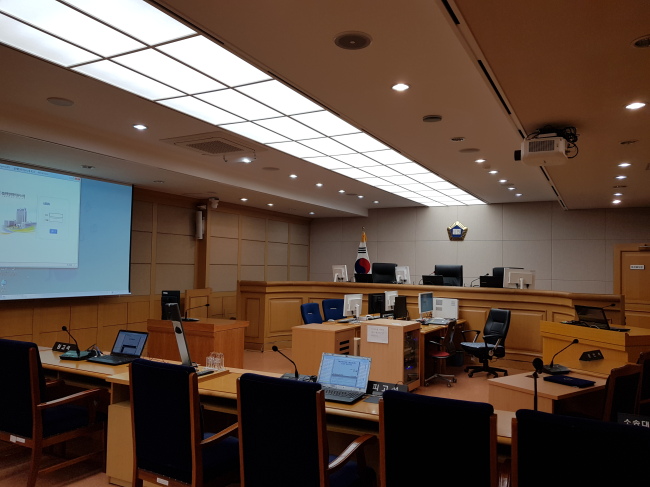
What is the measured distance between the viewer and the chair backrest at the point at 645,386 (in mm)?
3482

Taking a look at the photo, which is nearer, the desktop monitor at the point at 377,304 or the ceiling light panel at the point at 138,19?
the ceiling light panel at the point at 138,19

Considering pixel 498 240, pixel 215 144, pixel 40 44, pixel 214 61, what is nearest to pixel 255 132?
pixel 215 144

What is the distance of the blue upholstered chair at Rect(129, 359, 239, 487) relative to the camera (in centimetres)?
254

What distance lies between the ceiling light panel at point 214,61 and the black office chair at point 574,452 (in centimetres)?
313

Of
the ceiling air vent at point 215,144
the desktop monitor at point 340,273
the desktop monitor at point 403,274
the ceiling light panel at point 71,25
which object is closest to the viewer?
the ceiling light panel at point 71,25

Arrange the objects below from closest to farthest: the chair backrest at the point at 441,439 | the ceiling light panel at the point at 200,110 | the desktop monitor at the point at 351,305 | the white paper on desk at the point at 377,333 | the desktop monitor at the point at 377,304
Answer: the chair backrest at the point at 441,439
the ceiling light panel at the point at 200,110
the white paper on desk at the point at 377,333
the desktop monitor at the point at 351,305
the desktop monitor at the point at 377,304

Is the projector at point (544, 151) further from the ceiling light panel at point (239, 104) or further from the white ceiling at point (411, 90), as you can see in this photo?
the ceiling light panel at point (239, 104)

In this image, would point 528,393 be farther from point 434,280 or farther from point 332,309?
point 434,280

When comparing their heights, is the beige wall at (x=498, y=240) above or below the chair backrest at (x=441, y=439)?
above

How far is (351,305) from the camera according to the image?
23.4 feet

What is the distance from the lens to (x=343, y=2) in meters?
2.69

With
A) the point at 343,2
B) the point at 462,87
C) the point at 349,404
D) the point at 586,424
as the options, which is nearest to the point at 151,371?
the point at 349,404

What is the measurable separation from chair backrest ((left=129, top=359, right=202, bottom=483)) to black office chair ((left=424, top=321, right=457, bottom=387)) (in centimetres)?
445

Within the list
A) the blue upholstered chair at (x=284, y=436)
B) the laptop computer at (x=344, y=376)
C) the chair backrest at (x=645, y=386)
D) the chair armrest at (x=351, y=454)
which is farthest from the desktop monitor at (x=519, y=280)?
the blue upholstered chair at (x=284, y=436)
